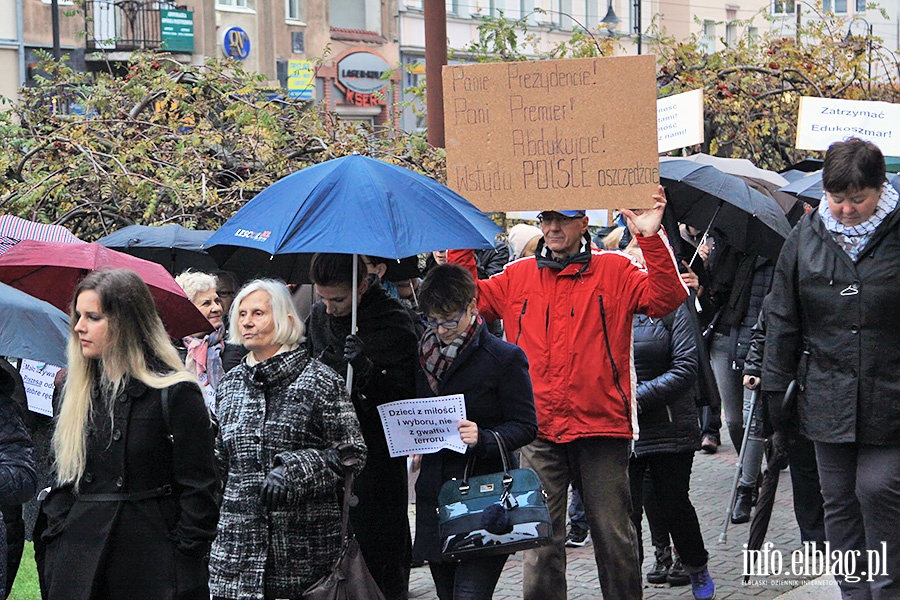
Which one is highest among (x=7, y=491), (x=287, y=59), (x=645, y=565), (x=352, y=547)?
(x=287, y=59)

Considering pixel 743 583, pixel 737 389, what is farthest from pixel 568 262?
pixel 737 389

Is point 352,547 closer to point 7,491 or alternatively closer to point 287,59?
point 7,491

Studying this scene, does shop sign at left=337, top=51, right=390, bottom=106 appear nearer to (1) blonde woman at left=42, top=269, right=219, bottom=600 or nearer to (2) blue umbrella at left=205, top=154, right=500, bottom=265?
(2) blue umbrella at left=205, top=154, right=500, bottom=265

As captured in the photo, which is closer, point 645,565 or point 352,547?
point 352,547

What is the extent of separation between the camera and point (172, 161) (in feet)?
31.3

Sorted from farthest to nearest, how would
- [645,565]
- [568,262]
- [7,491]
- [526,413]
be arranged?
[645,565] < [568,262] < [526,413] < [7,491]

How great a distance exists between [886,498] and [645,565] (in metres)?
2.39

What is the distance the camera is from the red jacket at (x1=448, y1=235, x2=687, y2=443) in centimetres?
563

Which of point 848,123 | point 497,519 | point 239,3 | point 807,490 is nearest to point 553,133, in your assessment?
point 497,519

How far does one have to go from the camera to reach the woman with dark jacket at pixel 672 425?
6.70 m

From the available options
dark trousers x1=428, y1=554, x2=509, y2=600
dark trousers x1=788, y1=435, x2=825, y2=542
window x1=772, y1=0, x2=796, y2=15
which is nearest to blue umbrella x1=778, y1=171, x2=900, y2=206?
dark trousers x1=788, y1=435, x2=825, y2=542

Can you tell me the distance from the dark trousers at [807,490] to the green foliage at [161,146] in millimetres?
3791

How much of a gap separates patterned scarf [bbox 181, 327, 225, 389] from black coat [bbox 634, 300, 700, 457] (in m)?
2.19

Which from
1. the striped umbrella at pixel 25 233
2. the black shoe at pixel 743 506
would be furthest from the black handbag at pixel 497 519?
the black shoe at pixel 743 506
